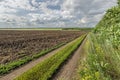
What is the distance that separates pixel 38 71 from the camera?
15.1 meters

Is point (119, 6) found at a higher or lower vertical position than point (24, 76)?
higher

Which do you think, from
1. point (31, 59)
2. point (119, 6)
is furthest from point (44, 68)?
point (119, 6)

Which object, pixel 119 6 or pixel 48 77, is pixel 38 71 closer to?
pixel 48 77

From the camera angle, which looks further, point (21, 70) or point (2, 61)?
point (2, 61)

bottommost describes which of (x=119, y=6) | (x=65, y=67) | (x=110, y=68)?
(x=65, y=67)

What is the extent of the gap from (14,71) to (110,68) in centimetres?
852

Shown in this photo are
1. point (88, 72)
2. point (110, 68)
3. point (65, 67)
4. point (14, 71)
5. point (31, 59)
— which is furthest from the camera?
point (31, 59)

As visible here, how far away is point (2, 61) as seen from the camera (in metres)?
19.0

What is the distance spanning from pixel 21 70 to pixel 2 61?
12.6 feet

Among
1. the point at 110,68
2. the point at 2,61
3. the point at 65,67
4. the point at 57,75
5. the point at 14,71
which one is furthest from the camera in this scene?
the point at 2,61

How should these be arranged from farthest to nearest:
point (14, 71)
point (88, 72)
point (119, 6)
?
1. point (14, 71)
2. point (119, 6)
3. point (88, 72)

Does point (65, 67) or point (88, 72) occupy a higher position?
point (88, 72)

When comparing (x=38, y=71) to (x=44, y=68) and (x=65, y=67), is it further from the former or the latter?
Answer: (x=65, y=67)

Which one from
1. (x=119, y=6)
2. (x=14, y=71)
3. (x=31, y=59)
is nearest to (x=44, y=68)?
(x=14, y=71)
